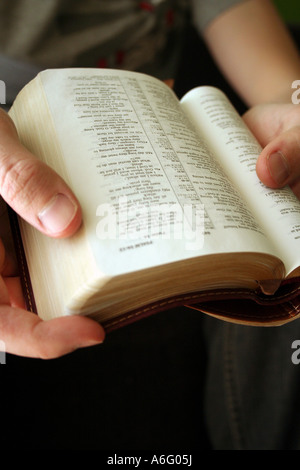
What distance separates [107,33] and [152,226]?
1.97ft

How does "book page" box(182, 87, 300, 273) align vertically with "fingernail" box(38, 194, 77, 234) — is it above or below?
above

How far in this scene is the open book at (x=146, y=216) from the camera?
415mm

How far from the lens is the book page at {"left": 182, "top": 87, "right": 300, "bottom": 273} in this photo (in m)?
0.51

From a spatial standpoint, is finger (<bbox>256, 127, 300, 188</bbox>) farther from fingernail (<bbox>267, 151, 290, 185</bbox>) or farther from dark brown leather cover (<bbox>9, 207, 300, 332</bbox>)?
dark brown leather cover (<bbox>9, 207, 300, 332</bbox>)

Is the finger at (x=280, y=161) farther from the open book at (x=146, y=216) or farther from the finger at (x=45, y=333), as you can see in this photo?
the finger at (x=45, y=333)

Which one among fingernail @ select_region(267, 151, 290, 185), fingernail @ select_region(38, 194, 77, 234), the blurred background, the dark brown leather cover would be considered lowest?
the dark brown leather cover

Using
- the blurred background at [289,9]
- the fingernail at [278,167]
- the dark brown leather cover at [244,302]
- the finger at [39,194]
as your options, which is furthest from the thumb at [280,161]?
the blurred background at [289,9]

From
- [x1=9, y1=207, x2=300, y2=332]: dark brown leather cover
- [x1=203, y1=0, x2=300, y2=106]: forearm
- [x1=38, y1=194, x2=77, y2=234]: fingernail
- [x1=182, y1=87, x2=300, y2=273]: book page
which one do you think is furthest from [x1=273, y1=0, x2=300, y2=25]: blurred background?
[x1=38, y1=194, x2=77, y2=234]: fingernail

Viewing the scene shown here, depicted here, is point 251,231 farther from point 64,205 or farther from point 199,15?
point 199,15

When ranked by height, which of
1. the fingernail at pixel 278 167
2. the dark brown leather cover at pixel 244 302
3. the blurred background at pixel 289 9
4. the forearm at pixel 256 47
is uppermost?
the blurred background at pixel 289 9

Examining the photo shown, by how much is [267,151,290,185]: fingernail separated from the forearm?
395mm

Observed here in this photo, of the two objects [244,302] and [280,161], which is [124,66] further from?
[244,302]

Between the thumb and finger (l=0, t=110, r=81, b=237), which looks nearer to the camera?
finger (l=0, t=110, r=81, b=237)

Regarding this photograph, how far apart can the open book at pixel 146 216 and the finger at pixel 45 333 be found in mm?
18
